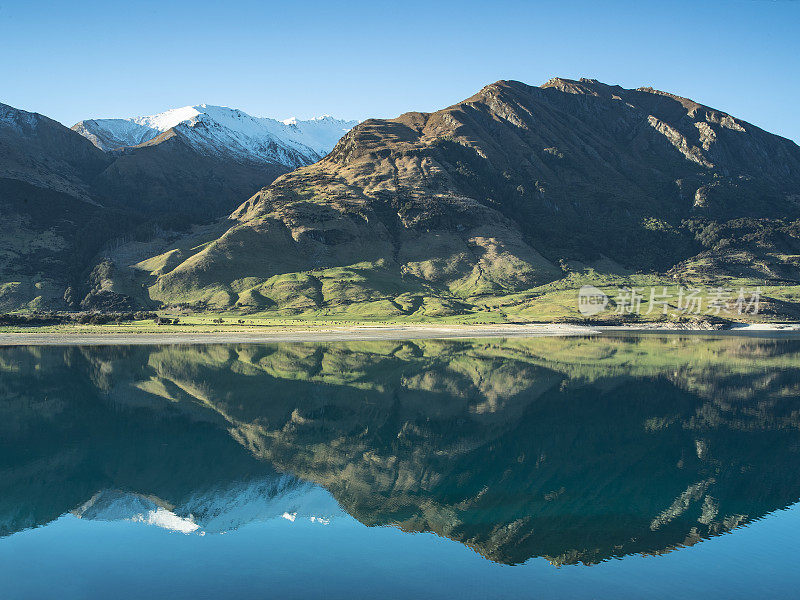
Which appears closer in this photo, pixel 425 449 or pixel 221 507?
pixel 221 507

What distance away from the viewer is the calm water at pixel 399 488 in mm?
29938

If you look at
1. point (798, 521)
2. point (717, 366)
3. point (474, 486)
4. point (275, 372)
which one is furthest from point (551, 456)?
point (717, 366)

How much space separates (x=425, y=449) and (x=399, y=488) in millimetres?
10613

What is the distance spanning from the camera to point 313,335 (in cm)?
17162

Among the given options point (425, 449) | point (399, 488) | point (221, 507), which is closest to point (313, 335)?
point (425, 449)

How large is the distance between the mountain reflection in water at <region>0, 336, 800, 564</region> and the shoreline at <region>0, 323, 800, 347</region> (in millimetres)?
48833

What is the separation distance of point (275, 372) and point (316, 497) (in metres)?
60.2

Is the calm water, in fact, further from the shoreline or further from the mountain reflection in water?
the shoreline

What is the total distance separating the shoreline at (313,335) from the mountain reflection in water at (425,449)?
48.8 meters

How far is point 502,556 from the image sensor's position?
3194cm

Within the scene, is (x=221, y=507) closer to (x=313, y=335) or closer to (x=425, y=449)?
(x=425, y=449)

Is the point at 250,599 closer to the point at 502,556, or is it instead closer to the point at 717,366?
the point at 502,556

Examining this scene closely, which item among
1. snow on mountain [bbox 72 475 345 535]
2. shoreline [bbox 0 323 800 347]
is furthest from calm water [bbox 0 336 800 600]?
shoreline [bbox 0 323 800 347]

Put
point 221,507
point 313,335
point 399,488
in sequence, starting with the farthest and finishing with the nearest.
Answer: point 313,335, point 399,488, point 221,507
